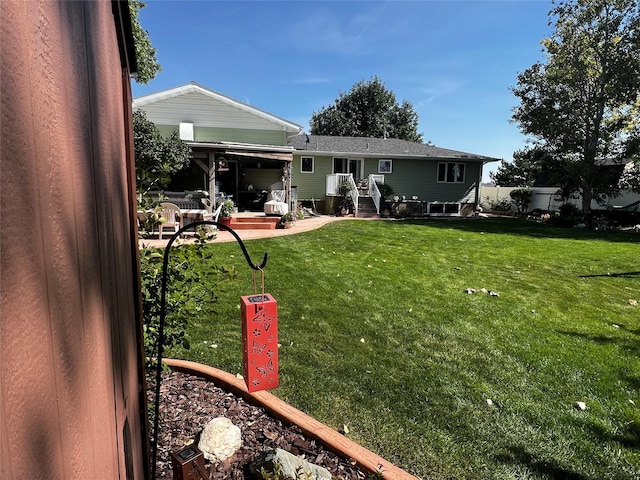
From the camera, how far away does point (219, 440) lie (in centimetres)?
218

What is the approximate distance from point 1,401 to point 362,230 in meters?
11.7

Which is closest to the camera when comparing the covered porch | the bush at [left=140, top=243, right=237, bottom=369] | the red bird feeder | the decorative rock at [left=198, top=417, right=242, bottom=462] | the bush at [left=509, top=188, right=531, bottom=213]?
the red bird feeder

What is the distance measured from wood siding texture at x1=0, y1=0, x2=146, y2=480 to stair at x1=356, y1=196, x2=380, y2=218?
664 inches

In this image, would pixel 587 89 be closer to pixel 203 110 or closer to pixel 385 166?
pixel 385 166

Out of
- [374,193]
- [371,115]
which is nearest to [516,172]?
[371,115]

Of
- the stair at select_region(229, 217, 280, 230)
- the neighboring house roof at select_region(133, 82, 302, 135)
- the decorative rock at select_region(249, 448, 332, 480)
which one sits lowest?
the decorative rock at select_region(249, 448, 332, 480)

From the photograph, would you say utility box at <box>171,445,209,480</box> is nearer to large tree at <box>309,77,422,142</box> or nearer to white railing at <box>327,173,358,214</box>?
white railing at <box>327,173,358,214</box>

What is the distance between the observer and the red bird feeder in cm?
171

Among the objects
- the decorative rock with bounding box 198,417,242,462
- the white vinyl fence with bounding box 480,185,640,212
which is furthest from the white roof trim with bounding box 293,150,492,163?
the decorative rock with bounding box 198,417,242,462

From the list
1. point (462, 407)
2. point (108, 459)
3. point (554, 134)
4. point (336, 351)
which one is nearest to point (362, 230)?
point (336, 351)

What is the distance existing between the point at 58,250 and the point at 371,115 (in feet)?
139

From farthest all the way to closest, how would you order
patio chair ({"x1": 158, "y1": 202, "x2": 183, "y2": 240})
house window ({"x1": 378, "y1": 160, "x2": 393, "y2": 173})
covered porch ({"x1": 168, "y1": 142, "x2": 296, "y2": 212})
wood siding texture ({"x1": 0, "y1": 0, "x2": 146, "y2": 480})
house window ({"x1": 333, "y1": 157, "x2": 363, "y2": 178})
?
house window ({"x1": 378, "y1": 160, "x2": 393, "y2": 173}) < house window ({"x1": 333, "y1": 157, "x2": 363, "y2": 178}) < covered porch ({"x1": 168, "y1": 142, "x2": 296, "y2": 212}) < patio chair ({"x1": 158, "y1": 202, "x2": 183, "y2": 240}) < wood siding texture ({"x1": 0, "y1": 0, "x2": 146, "y2": 480})

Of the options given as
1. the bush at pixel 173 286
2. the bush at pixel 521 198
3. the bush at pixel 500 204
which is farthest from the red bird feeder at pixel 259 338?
the bush at pixel 500 204

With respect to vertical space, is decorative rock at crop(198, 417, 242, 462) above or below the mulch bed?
above
